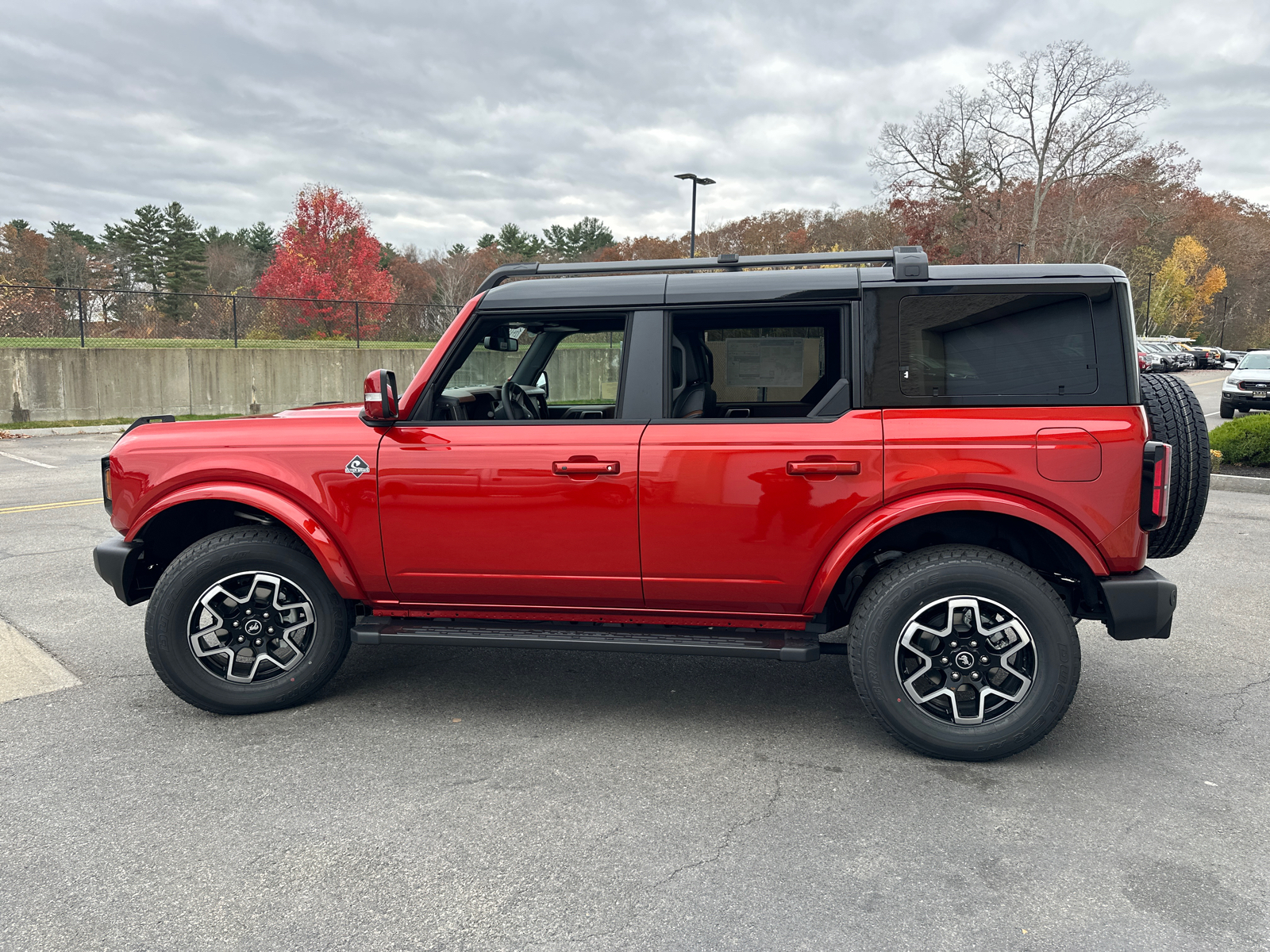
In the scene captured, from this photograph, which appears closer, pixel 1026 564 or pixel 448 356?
pixel 1026 564

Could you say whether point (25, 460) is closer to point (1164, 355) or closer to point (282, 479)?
point (282, 479)

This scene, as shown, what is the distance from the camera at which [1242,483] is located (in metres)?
10.7

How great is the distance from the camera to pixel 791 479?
11.4 ft

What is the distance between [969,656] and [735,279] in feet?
5.79

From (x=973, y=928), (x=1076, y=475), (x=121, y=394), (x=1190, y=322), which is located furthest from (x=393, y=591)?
(x=1190, y=322)

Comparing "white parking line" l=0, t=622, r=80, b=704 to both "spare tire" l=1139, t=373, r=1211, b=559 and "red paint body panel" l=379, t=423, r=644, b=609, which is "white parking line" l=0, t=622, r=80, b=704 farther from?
"spare tire" l=1139, t=373, r=1211, b=559

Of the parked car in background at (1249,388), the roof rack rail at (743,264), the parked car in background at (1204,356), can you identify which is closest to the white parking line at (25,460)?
the roof rack rail at (743,264)

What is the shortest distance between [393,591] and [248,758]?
0.86 m

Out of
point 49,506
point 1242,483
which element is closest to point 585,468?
point 49,506

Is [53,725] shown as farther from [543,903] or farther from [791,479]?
[791,479]

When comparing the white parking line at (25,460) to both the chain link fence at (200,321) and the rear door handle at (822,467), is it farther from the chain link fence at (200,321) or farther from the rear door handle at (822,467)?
the rear door handle at (822,467)

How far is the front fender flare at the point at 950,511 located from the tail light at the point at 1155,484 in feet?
0.75

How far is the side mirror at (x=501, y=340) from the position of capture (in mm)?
3955

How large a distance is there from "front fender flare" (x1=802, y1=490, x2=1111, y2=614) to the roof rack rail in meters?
0.88
